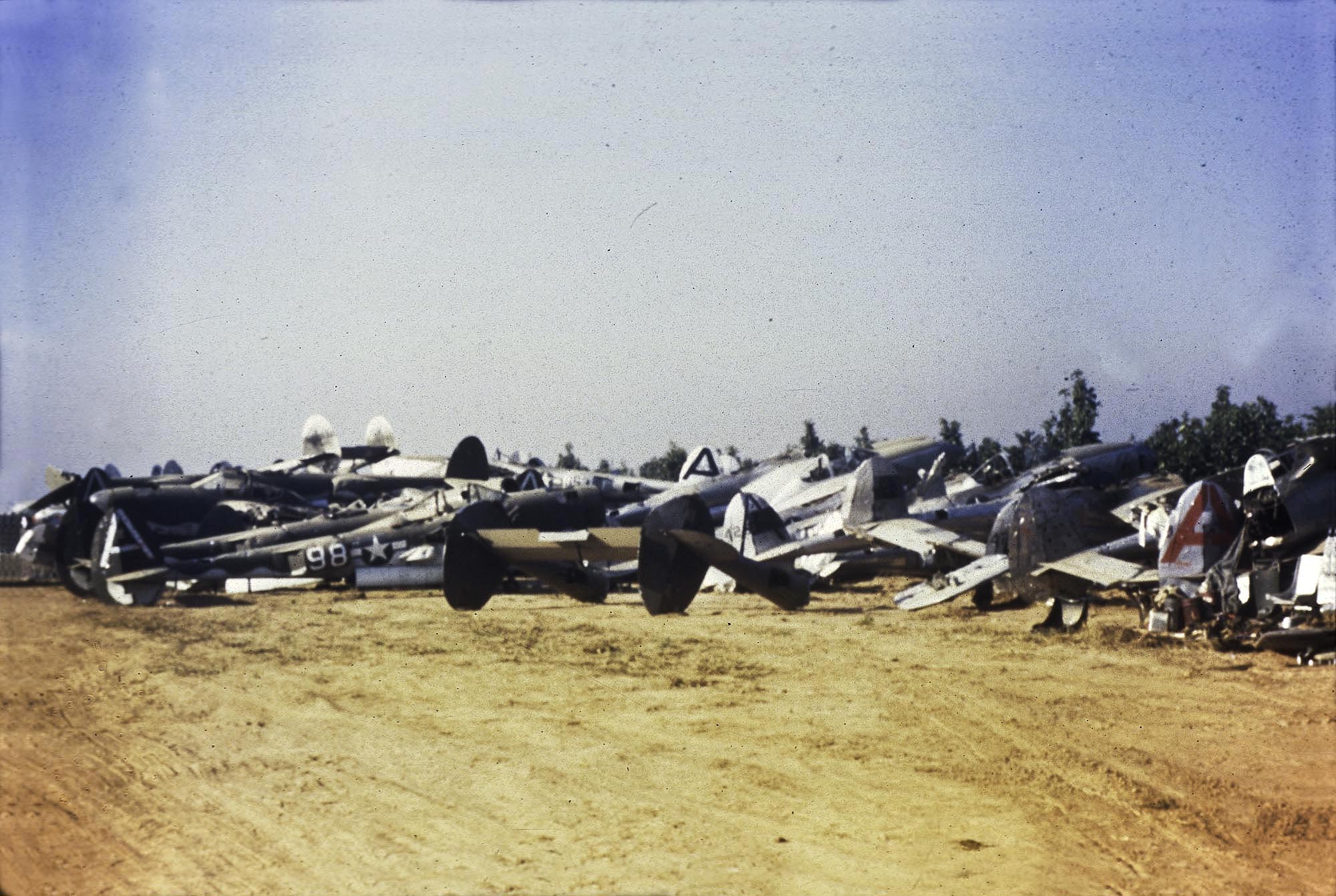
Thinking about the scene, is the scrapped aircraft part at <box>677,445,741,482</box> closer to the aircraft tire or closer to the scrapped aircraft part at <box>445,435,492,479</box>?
the scrapped aircraft part at <box>445,435,492,479</box>

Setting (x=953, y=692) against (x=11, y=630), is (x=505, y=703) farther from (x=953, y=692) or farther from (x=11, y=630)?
(x=11, y=630)

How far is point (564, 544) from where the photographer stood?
62.2ft

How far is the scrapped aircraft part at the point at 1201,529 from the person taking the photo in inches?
674

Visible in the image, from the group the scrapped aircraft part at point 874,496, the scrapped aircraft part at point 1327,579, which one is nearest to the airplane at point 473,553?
the scrapped aircraft part at point 874,496

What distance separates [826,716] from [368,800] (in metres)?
5.25

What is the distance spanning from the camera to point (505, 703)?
13.3 meters

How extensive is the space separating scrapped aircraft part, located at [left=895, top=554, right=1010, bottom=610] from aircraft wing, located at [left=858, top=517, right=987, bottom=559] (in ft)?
4.42

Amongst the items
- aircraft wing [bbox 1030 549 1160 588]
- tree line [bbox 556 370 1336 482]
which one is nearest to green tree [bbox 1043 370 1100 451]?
tree line [bbox 556 370 1336 482]

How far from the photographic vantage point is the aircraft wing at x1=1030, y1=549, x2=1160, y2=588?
1755 centimetres

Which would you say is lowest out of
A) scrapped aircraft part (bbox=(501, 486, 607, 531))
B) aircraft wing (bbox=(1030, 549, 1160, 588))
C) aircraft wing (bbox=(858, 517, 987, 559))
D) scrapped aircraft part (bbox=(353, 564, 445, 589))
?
scrapped aircraft part (bbox=(353, 564, 445, 589))

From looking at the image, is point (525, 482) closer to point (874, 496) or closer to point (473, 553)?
point (473, 553)

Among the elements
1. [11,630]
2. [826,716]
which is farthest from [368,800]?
[11,630]

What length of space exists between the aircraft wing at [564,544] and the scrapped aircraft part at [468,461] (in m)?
8.93

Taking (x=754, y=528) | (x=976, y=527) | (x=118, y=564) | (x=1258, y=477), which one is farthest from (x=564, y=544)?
(x=118, y=564)
